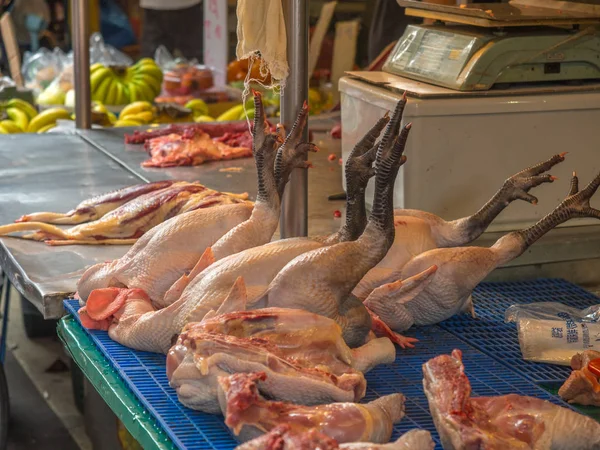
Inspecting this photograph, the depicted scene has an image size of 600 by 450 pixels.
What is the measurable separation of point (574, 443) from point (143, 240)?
1315mm

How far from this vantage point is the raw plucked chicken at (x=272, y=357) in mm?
1935

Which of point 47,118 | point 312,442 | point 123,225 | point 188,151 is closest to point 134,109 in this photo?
point 47,118

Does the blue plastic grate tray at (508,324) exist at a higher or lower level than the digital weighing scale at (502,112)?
lower

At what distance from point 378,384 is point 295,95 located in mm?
893

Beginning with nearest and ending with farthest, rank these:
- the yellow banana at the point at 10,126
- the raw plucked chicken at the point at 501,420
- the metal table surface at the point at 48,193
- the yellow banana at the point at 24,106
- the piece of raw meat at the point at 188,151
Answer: the raw plucked chicken at the point at 501,420, the metal table surface at the point at 48,193, the piece of raw meat at the point at 188,151, the yellow banana at the point at 10,126, the yellow banana at the point at 24,106

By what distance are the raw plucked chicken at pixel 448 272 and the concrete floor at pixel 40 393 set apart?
2465 millimetres

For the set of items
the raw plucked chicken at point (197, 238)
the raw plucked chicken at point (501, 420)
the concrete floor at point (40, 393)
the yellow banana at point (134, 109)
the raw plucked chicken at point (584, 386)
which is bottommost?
the concrete floor at point (40, 393)

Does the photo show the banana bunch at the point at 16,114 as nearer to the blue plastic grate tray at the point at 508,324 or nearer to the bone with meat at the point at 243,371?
the blue plastic grate tray at the point at 508,324

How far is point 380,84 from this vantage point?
3248mm

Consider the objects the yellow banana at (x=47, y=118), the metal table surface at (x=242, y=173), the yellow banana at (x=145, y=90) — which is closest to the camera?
the metal table surface at (x=242, y=173)

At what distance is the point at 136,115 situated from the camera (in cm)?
593

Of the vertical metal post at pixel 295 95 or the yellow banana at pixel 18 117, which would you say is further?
the yellow banana at pixel 18 117

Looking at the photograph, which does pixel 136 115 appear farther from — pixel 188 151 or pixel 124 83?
pixel 188 151

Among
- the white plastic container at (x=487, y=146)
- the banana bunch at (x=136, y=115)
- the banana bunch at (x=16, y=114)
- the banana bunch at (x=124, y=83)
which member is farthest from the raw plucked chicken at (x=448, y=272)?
the banana bunch at (x=124, y=83)
